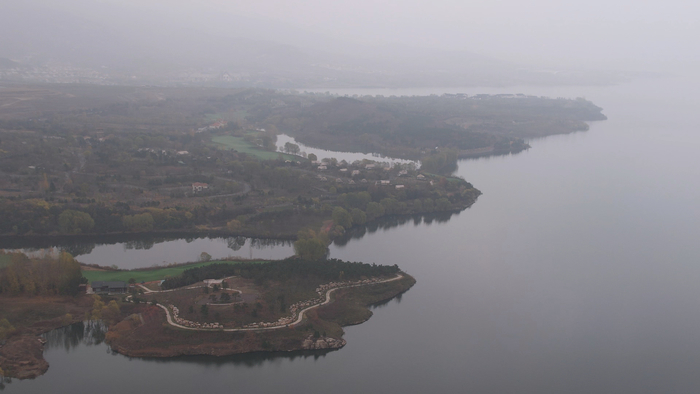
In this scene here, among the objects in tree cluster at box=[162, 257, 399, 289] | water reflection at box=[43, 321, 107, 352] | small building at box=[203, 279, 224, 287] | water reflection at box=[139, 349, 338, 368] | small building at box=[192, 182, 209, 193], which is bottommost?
water reflection at box=[139, 349, 338, 368]

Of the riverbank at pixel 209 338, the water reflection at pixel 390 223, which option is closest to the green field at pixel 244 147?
the water reflection at pixel 390 223

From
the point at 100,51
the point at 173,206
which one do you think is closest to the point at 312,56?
the point at 100,51

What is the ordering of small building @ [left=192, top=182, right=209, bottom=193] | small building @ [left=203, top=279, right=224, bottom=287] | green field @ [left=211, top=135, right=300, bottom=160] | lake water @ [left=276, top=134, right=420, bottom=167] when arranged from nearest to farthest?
small building @ [left=203, top=279, right=224, bottom=287], small building @ [left=192, top=182, right=209, bottom=193], green field @ [left=211, top=135, right=300, bottom=160], lake water @ [left=276, top=134, right=420, bottom=167]

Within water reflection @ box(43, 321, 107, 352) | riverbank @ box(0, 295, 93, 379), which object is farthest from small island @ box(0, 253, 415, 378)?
water reflection @ box(43, 321, 107, 352)

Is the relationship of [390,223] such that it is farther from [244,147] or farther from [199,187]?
[244,147]

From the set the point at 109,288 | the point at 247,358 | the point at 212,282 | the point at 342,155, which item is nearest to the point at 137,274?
the point at 109,288

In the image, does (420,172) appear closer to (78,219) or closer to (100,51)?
(78,219)

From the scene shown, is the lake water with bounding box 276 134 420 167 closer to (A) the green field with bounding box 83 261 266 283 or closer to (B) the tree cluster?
(B) the tree cluster

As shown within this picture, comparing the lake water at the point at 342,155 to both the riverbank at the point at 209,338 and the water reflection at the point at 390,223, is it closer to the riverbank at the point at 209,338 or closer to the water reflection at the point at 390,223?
the water reflection at the point at 390,223
